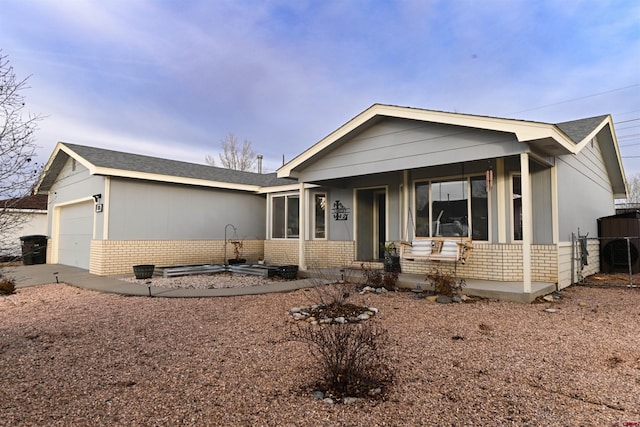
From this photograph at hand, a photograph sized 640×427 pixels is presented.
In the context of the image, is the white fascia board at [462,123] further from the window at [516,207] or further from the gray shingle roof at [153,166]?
the gray shingle roof at [153,166]

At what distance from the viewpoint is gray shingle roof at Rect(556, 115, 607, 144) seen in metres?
7.41

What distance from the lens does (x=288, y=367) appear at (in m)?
3.29

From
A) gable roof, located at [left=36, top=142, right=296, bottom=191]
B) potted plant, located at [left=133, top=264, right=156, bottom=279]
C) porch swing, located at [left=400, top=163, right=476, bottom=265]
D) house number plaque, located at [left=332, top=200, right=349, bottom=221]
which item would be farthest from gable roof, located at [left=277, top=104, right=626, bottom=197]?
potted plant, located at [left=133, top=264, right=156, bottom=279]

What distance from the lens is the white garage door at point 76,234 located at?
→ 11281mm

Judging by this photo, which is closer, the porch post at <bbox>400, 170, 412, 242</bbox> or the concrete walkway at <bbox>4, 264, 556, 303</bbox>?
the concrete walkway at <bbox>4, 264, 556, 303</bbox>

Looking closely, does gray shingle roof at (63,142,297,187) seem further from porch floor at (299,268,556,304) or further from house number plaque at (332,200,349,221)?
porch floor at (299,268,556,304)

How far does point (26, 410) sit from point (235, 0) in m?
9.45

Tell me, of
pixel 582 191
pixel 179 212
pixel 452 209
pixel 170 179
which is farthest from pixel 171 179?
pixel 582 191

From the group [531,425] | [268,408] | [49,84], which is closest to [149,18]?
[49,84]

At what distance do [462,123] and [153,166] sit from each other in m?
9.31

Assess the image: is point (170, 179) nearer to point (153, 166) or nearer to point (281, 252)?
point (153, 166)

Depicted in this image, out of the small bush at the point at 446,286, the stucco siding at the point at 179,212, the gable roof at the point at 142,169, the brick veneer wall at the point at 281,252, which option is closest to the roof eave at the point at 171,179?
the gable roof at the point at 142,169

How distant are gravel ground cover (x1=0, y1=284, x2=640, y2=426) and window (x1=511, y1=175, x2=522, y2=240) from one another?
1.84 meters

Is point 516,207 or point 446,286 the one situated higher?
point 516,207
